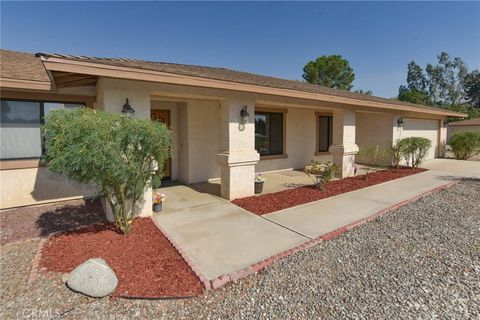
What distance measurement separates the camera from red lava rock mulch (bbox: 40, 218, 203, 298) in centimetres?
295

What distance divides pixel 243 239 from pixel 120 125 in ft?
8.78

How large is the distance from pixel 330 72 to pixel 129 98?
134 feet

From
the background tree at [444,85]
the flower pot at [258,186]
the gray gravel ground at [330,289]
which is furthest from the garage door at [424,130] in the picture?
the background tree at [444,85]

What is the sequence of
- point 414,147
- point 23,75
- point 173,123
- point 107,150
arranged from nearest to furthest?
point 107,150 → point 23,75 → point 173,123 → point 414,147

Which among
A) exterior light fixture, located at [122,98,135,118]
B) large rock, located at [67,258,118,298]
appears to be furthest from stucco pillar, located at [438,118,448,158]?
large rock, located at [67,258,118,298]

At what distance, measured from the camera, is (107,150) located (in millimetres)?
3594

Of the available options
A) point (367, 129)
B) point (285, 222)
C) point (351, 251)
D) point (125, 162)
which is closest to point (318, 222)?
point (285, 222)

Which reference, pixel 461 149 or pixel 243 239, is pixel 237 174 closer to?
pixel 243 239

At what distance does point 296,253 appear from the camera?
3748 millimetres

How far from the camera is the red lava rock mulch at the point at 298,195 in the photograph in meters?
5.99

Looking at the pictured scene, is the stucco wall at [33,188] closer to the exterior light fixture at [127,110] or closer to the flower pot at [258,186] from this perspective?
the exterior light fixture at [127,110]

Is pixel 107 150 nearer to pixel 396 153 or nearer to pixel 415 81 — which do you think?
pixel 396 153

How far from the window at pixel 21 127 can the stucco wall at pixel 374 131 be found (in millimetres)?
12890

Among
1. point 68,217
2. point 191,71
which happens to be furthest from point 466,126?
point 68,217
